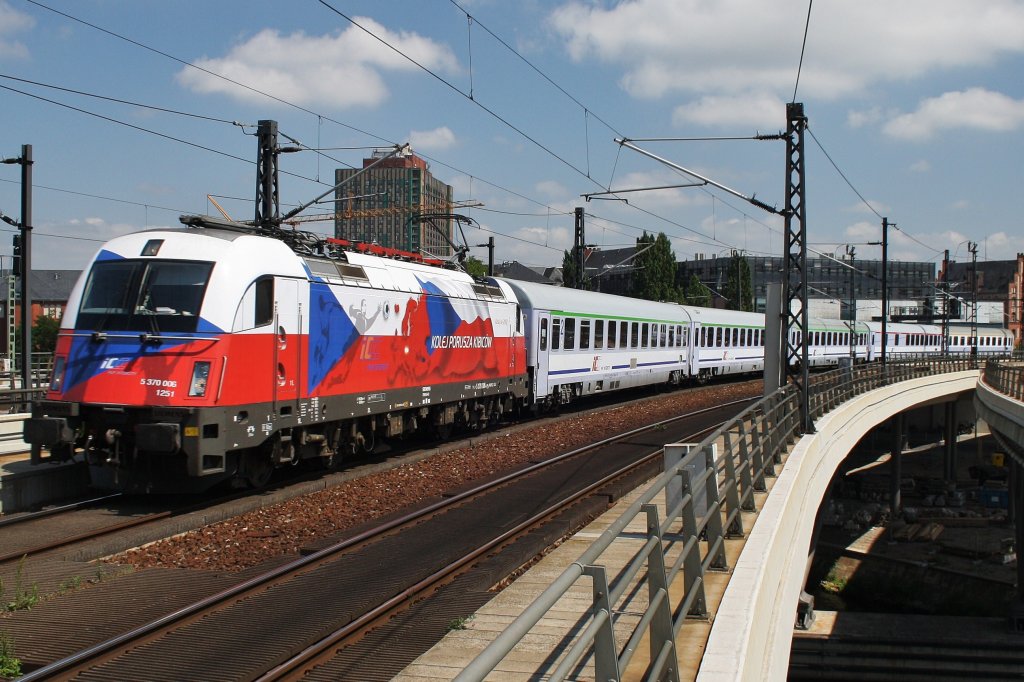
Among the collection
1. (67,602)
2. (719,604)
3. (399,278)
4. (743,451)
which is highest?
(399,278)

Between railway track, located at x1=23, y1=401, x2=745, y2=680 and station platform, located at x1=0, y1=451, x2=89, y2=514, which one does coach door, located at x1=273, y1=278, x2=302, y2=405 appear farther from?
station platform, located at x1=0, y1=451, x2=89, y2=514

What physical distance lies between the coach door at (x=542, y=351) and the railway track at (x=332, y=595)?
409 inches

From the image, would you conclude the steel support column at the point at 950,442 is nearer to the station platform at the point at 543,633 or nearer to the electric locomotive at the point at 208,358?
the electric locomotive at the point at 208,358

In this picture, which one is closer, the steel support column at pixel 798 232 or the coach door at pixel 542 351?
the steel support column at pixel 798 232

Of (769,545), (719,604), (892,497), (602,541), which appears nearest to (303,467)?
(769,545)

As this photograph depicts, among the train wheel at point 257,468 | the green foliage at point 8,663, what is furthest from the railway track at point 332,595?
the train wheel at point 257,468

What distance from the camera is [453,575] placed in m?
9.25

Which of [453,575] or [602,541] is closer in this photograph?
[602,541]

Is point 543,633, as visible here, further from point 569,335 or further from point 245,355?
point 569,335

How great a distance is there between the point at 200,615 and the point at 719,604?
445 cm

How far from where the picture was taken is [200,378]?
1172 centimetres

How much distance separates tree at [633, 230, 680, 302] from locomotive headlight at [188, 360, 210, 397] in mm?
67148

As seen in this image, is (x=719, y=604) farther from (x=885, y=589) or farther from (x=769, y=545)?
(x=885, y=589)

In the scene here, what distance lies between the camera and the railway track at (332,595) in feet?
21.9
